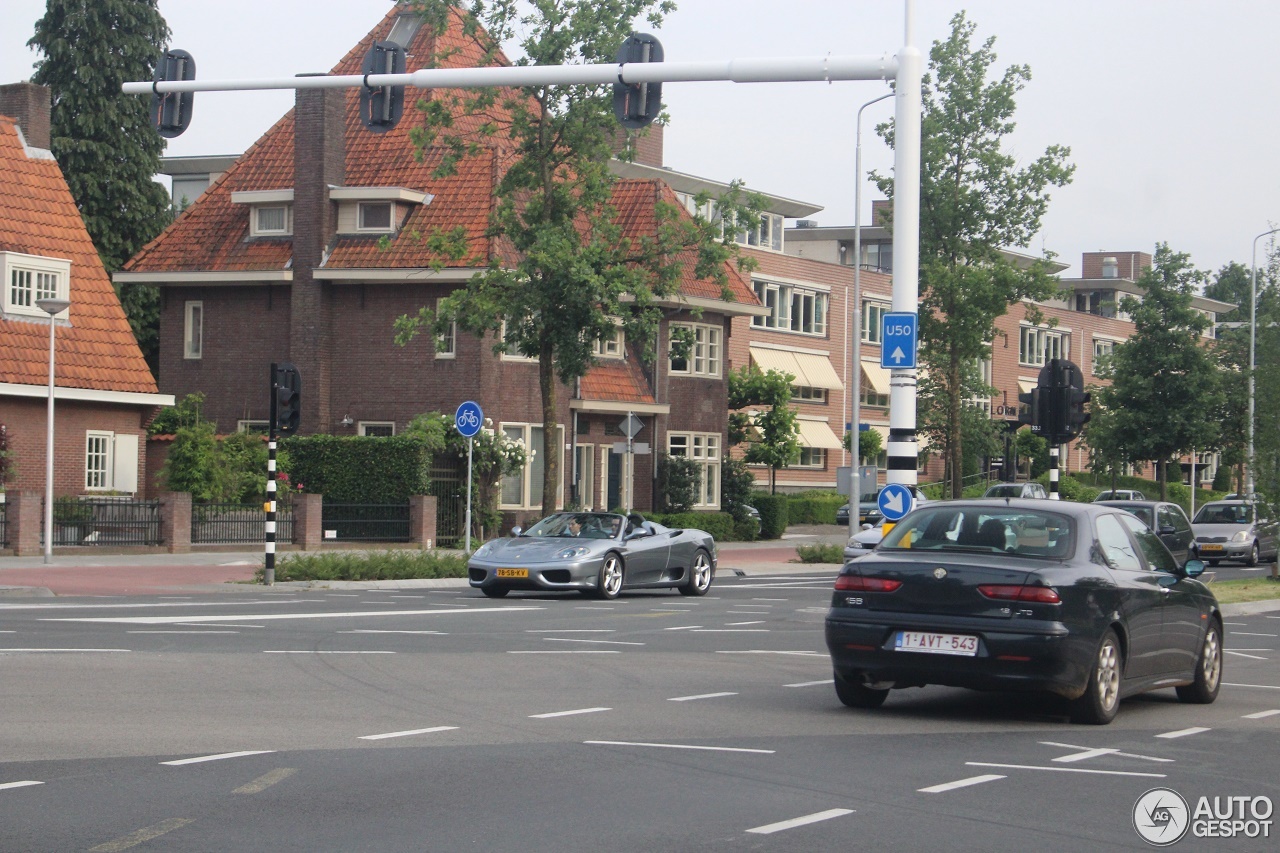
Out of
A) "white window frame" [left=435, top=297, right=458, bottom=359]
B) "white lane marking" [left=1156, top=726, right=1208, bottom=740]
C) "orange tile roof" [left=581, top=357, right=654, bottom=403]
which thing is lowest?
"white lane marking" [left=1156, top=726, right=1208, bottom=740]

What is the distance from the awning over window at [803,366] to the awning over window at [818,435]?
66.0 inches

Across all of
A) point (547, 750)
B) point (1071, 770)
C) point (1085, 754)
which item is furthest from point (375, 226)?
point (1071, 770)

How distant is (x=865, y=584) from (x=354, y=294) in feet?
108

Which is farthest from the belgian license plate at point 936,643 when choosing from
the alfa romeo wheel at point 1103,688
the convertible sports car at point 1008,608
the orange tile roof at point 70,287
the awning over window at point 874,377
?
the awning over window at point 874,377

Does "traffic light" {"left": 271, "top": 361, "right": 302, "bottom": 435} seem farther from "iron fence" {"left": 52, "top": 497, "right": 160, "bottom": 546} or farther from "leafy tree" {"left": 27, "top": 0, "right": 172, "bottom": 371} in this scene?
"leafy tree" {"left": 27, "top": 0, "right": 172, "bottom": 371}

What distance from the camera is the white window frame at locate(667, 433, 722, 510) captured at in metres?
48.5

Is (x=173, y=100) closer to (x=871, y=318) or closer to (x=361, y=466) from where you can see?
(x=361, y=466)

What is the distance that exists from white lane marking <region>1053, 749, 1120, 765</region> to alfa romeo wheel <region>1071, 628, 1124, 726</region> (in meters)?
0.90

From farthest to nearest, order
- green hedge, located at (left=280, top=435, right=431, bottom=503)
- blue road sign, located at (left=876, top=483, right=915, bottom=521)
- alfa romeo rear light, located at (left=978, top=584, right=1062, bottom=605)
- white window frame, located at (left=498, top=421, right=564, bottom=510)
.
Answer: white window frame, located at (left=498, top=421, right=564, bottom=510) → green hedge, located at (left=280, top=435, right=431, bottom=503) → blue road sign, located at (left=876, top=483, right=915, bottom=521) → alfa romeo rear light, located at (left=978, top=584, right=1062, bottom=605)

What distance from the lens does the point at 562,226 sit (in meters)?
32.4

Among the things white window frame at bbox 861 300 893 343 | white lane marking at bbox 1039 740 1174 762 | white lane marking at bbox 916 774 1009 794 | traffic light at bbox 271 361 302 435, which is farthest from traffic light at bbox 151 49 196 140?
white window frame at bbox 861 300 893 343

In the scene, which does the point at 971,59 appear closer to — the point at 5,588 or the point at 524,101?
the point at 524,101

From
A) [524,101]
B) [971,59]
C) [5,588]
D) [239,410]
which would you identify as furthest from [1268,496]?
[239,410]

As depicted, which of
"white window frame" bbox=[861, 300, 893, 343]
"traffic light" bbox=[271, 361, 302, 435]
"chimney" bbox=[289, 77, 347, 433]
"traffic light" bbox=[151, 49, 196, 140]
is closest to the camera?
"traffic light" bbox=[151, 49, 196, 140]
